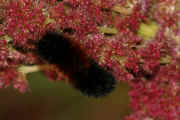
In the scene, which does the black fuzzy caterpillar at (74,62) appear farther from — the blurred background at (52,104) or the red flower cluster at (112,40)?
the blurred background at (52,104)

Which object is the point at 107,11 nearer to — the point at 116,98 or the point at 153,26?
the point at 153,26

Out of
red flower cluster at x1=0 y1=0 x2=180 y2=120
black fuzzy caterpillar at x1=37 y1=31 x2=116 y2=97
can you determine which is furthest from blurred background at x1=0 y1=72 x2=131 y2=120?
black fuzzy caterpillar at x1=37 y1=31 x2=116 y2=97

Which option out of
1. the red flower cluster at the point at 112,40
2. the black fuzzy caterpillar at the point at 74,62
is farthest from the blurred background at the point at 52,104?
the black fuzzy caterpillar at the point at 74,62

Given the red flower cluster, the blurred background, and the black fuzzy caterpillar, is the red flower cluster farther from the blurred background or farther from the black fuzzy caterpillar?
the blurred background

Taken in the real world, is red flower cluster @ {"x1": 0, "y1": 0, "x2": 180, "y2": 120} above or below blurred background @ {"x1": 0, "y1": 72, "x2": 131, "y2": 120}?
above

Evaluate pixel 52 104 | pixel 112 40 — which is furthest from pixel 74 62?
pixel 52 104
